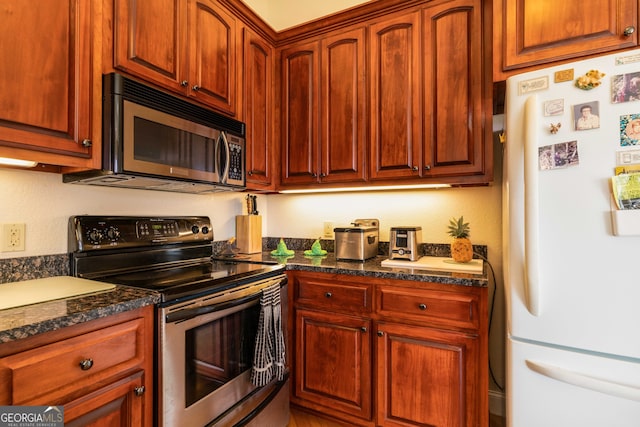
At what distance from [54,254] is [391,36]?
208cm

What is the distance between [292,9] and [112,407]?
9.27ft

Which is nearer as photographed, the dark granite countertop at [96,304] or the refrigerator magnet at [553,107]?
the dark granite countertop at [96,304]

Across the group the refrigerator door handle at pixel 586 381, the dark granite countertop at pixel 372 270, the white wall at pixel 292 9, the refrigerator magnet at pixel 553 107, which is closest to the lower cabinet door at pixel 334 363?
the dark granite countertop at pixel 372 270

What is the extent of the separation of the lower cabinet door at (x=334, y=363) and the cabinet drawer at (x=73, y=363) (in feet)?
3.09

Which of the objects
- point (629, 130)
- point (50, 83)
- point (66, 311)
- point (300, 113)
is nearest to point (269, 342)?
point (66, 311)

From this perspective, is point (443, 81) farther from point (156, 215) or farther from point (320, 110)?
point (156, 215)

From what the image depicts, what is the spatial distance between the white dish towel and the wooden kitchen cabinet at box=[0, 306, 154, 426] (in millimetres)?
492

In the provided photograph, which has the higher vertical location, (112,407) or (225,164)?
(225,164)

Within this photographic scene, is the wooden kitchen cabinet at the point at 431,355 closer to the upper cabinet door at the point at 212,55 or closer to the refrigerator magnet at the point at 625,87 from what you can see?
the refrigerator magnet at the point at 625,87

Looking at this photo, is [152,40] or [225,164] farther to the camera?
[225,164]

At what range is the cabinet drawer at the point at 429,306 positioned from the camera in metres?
1.48

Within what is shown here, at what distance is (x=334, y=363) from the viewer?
177 cm

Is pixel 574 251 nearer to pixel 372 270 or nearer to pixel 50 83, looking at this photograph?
pixel 372 270

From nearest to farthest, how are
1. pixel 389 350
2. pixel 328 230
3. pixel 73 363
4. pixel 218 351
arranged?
pixel 73 363, pixel 218 351, pixel 389 350, pixel 328 230
